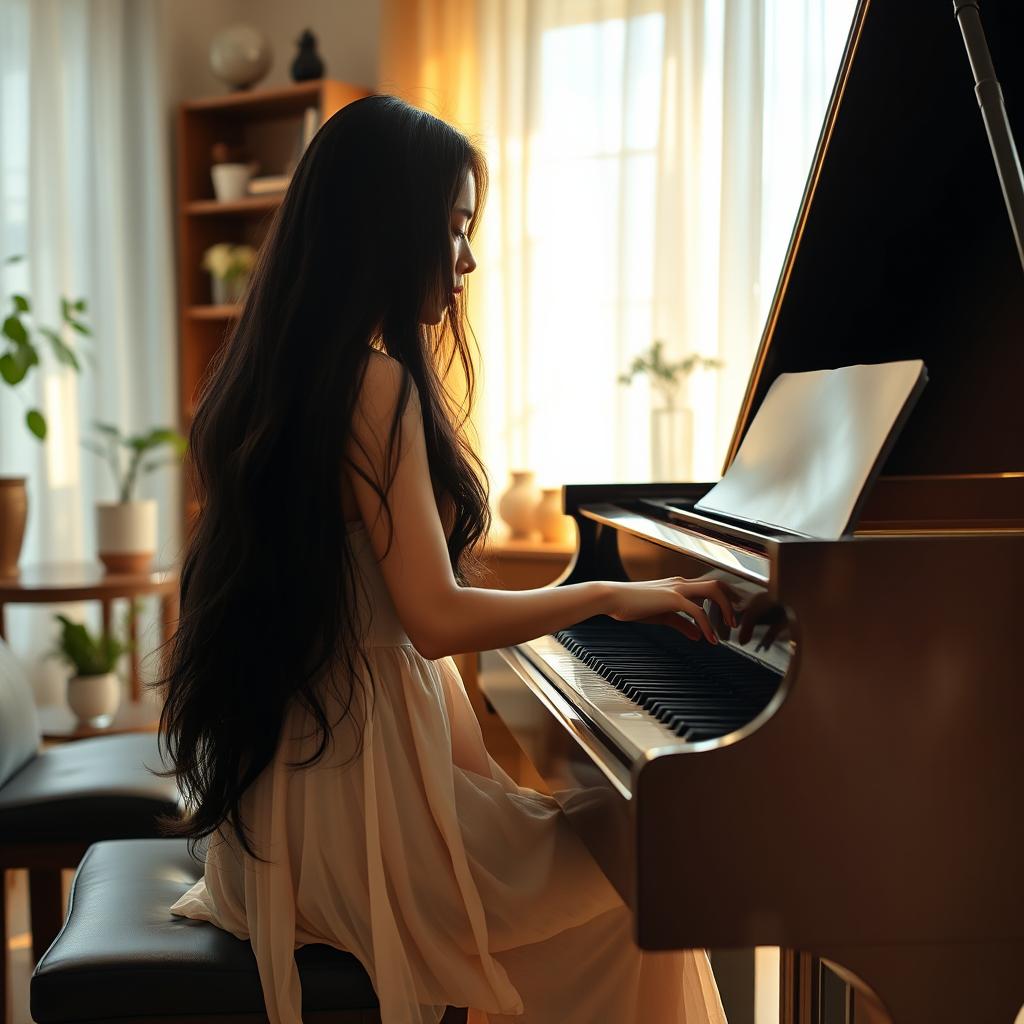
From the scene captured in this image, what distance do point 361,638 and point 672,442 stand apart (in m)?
2.47

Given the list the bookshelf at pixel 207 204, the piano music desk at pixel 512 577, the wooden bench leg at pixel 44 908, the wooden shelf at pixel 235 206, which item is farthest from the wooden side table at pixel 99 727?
the wooden shelf at pixel 235 206

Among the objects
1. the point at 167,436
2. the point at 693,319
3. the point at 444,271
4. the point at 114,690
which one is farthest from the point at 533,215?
the point at 444,271

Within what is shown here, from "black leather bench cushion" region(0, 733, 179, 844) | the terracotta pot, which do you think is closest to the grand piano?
"black leather bench cushion" region(0, 733, 179, 844)

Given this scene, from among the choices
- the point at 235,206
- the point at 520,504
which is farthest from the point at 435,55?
the point at 520,504

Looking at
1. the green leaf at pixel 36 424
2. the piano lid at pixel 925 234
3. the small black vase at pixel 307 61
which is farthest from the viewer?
the small black vase at pixel 307 61

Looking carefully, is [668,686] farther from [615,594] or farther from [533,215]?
[533,215]

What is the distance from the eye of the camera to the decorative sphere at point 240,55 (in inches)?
174

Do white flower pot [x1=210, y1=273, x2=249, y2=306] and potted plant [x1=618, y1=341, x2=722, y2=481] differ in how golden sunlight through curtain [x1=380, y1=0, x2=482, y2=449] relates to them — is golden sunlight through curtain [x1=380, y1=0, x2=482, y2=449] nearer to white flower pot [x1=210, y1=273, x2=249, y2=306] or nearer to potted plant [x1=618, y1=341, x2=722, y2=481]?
potted plant [x1=618, y1=341, x2=722, y2=481]

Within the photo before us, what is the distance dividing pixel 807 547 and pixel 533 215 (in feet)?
10.2

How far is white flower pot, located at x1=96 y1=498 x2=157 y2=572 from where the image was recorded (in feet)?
11.7

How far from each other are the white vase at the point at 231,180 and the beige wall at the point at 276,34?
38 cm

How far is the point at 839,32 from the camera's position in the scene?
137 inches

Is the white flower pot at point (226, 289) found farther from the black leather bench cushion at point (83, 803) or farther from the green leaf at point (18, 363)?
the black leather bench cushion at point (83, 803)

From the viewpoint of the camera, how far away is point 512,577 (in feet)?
12.3
